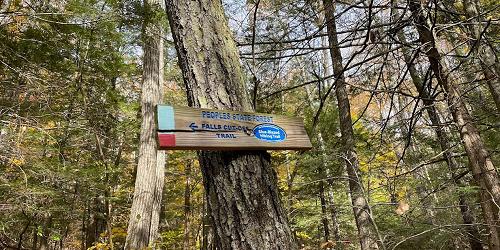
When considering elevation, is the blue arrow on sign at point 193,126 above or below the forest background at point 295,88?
below

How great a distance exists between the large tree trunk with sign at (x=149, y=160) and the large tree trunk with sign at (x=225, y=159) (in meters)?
Answer: 3.56

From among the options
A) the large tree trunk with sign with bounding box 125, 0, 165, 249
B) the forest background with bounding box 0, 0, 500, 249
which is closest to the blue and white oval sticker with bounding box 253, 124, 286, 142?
the forest background with bounding box 0, 0, 500, 249

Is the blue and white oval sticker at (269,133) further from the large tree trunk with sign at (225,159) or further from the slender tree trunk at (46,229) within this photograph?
the slender tree trunk at (46,229)

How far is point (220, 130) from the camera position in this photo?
1.38 metres

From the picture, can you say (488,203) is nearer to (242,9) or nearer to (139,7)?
(242,9)

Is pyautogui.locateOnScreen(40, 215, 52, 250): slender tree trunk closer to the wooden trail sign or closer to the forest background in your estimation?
the forest background

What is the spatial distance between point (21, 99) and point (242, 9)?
3.41 metres

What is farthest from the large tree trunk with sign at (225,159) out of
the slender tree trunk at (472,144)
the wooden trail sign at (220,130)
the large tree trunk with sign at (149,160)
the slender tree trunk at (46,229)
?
the slender tree trunk at (46,229)

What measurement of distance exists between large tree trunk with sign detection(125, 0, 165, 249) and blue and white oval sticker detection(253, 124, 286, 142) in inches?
150

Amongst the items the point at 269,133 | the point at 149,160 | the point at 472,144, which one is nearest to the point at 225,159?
the point at 269,133

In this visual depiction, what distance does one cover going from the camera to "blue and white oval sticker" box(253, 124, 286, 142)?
4.84 feet

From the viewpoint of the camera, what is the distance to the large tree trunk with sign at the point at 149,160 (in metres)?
5.47

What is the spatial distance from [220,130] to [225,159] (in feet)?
0.39

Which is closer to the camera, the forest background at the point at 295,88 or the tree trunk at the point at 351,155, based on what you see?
the forest background at the point at 295,88
